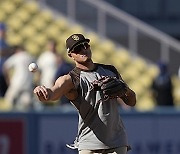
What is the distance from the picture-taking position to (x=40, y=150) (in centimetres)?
1371

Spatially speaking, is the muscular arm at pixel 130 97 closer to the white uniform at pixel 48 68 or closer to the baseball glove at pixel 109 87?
the baseball glove at pixel 109 87

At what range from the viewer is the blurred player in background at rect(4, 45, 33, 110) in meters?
14.7

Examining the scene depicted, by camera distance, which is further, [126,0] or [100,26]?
[126,0]

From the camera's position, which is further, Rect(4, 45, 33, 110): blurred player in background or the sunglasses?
Rect(4, 45, 33, 110): blurred player in background

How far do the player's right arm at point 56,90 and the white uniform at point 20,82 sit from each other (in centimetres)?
690

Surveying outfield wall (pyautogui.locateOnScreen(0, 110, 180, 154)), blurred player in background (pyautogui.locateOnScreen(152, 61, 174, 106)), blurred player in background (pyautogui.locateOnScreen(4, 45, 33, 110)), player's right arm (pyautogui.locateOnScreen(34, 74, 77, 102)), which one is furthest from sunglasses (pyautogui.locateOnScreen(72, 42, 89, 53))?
blurred player in background (pyautogui.locateOnScreen(152, 61, 174, 106))

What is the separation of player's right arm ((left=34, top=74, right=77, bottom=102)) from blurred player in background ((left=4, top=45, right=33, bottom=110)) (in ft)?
22.6

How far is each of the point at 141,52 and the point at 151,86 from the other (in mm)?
1960

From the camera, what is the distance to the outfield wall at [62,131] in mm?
13664

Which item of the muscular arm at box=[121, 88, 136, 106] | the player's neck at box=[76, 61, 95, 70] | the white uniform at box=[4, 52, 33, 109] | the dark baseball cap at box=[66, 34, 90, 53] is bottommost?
the muscular arm at box=[121, 88, 136, 106]

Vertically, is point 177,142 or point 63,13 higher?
point 63,13

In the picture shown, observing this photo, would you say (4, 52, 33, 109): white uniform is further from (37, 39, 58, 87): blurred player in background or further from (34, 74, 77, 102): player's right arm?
(34, 74, 77, 102): player's right arm

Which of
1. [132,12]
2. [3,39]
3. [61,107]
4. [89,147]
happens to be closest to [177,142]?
[61,107]

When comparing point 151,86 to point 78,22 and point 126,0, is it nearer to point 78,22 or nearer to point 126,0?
point 78,22
